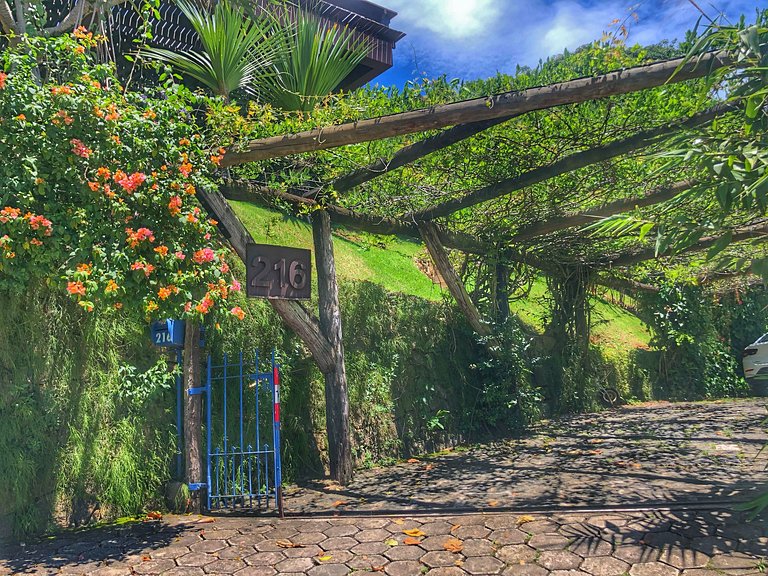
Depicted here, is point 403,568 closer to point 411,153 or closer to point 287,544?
point 287,544

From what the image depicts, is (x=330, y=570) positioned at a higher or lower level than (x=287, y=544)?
lower

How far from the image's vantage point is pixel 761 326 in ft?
48.9

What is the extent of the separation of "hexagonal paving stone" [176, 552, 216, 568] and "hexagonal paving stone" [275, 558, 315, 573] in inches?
20.1

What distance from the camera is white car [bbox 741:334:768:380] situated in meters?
12.9

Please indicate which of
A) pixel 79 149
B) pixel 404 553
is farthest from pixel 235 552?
pixel 79 149

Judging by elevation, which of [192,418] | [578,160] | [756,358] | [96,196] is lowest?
[192,418]

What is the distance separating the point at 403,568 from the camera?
3889 mm

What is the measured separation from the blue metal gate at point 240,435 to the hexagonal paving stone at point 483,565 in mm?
2036

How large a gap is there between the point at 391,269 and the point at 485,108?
930 cm

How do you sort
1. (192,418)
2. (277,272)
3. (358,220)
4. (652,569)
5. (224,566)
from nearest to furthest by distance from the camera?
(652,569)
(224,566)
(192,418)
(277,272)
(358,220)

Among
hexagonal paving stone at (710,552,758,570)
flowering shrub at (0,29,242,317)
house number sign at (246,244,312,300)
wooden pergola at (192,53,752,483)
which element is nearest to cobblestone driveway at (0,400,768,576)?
hexagonal paving stone at (710,552,758,570)

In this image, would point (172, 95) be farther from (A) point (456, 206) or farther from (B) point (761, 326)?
(B) point (761, 326)

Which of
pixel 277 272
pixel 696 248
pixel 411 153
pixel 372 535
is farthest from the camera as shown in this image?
pixel 696 248

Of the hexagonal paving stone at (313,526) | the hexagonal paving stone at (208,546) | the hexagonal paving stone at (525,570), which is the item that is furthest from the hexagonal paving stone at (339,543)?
the hexagonal paving stone at (525,570)
